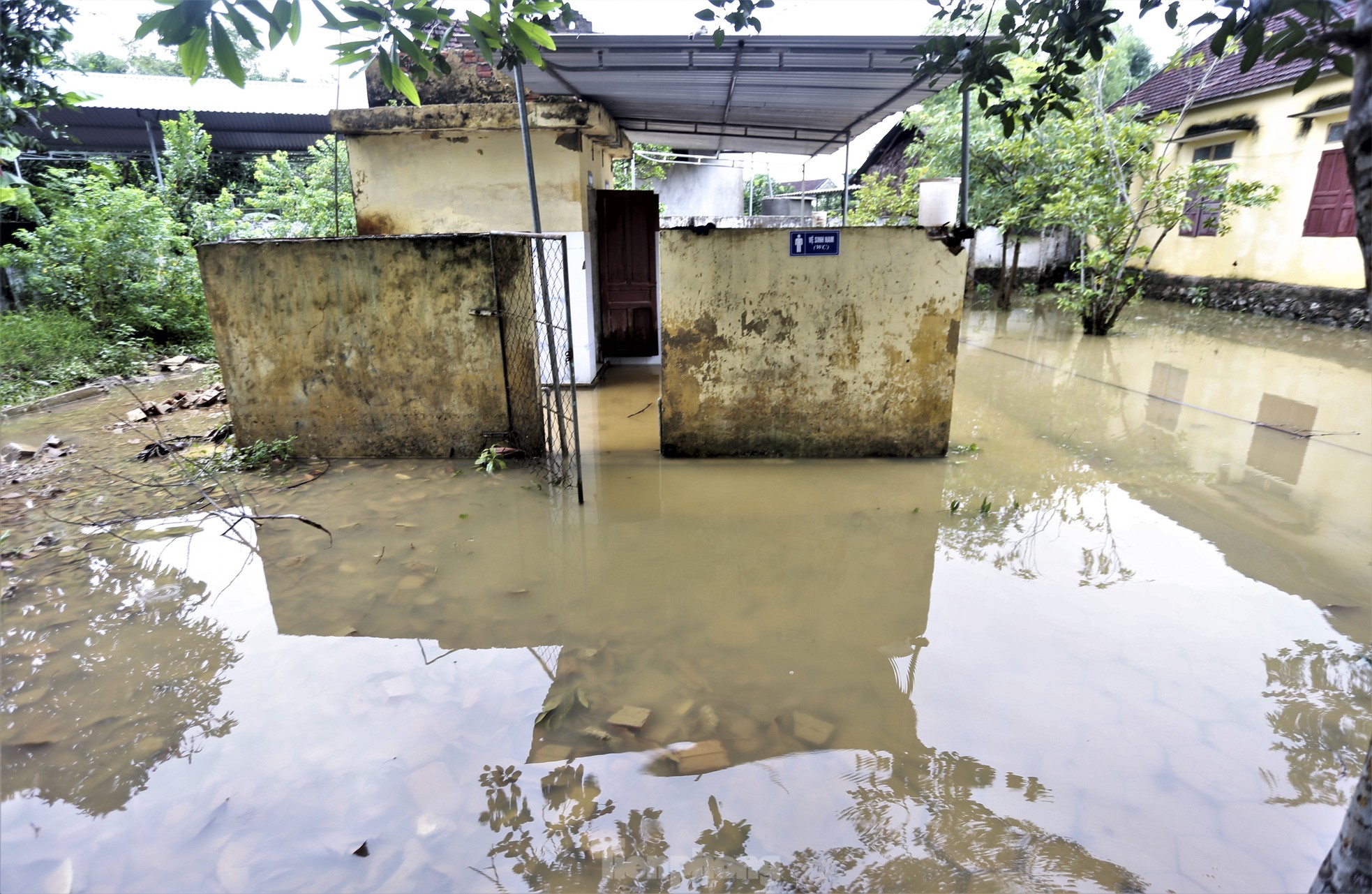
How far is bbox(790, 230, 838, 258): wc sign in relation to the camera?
5.30 m

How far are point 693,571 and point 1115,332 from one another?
1041 centimetres

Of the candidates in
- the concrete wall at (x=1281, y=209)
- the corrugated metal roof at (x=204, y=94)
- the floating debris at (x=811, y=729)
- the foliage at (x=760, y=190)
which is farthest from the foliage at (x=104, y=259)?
the foliage at (x=760, y=190)

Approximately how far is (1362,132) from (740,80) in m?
5.58

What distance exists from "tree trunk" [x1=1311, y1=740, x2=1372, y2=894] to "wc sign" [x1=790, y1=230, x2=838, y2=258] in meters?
4.31

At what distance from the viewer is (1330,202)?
1128 centimetres

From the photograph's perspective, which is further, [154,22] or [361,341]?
[361,341]

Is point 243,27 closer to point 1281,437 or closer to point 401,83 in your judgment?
point 401,83

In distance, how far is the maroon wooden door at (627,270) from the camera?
→ 9.09 meters

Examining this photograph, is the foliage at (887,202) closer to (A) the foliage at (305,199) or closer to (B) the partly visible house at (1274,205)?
(B) the partly visible house at (1274,205)

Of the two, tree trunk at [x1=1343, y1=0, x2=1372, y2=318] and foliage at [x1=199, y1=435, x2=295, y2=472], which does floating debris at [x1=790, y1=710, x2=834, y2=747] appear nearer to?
tree trunk at [x1=1343, y1=0, x2=1372, y2=318]

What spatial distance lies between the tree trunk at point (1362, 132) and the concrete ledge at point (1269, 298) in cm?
1168

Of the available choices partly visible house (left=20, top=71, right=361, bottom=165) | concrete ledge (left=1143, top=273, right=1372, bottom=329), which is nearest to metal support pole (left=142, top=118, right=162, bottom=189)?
partly visible house (left=20, top=71, right=361, bottom=165)

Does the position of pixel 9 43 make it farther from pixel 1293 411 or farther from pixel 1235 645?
pixel 1293 411

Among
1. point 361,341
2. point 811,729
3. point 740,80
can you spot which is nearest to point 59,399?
point 361,341
